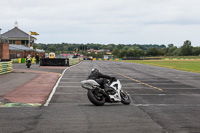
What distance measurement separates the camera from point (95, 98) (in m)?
11.3

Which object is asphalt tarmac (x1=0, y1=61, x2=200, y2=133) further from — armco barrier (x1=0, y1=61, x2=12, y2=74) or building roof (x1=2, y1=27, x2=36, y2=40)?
building roof (x1=2, y1=27, x2=36, y2=40)

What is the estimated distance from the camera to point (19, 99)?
13.3m

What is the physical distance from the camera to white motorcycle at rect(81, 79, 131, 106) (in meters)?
11.3

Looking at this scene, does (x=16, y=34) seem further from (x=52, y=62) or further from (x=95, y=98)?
(x=95, y=98)

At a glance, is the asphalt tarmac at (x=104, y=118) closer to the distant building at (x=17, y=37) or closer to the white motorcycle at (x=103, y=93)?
the white motorcycle at (x=103, y=93)

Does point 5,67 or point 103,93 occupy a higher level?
point 103,93

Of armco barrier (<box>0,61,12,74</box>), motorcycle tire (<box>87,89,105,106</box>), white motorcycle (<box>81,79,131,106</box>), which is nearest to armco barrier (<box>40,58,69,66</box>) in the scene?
armco barrier (<box>0,61,12,74</box>)

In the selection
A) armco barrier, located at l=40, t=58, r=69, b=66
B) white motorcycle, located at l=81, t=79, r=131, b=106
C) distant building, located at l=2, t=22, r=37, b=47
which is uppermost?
distant building, located at l=2, t=22, r=37, b=47

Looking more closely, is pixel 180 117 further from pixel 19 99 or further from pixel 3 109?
pixel 19 99

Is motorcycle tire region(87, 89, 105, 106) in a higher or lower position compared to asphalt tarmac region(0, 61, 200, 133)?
higher

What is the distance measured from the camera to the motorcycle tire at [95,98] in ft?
36.9

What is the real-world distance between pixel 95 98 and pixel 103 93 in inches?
13.8

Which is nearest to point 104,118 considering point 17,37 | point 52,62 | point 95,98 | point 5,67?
point 95,98

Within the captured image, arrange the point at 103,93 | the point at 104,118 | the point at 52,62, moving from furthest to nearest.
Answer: the point at 52,62 < the point at 103,93 < the point at 104,118
